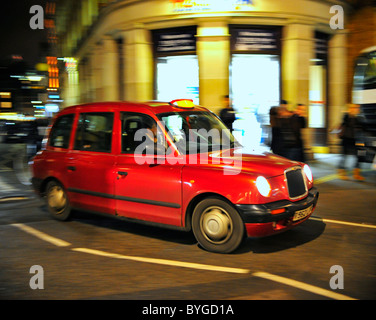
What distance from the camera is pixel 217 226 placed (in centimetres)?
534

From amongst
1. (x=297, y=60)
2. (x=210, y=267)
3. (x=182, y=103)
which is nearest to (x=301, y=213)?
(x=210, y=267)

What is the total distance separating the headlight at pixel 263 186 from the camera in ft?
16.8

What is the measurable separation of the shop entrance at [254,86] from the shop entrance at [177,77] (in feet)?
4.48

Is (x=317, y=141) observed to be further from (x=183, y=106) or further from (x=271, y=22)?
(x=183, y=106)

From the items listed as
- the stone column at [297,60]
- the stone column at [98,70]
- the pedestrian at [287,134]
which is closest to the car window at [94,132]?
the pedestrian at [287,134]

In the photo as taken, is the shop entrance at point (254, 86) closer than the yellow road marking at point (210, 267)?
No

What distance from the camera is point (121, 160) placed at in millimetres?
6117

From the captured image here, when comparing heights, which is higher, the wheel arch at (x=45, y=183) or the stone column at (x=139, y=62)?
the stone column at (x=139, y=62)

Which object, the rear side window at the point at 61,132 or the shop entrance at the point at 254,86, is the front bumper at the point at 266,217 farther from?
the shop entrance at the point at 254,86

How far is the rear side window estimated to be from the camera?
22.9 feet

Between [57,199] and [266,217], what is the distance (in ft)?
11.4

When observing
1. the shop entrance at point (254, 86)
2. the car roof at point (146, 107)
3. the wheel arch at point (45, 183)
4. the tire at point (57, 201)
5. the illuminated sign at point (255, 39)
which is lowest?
the tire at point (57, 201)

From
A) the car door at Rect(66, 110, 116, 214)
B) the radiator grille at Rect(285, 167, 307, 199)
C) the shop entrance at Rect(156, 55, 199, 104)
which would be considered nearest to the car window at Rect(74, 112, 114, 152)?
the car door at Rect(66, 110, 116, 214)

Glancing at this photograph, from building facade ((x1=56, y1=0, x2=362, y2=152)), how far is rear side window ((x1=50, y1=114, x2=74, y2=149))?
9.26 meters
